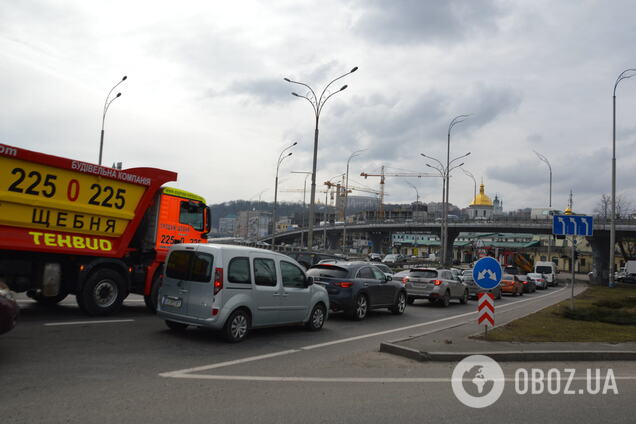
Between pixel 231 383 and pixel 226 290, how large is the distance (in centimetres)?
262

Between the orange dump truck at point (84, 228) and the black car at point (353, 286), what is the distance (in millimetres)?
3845

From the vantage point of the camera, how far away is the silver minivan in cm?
882

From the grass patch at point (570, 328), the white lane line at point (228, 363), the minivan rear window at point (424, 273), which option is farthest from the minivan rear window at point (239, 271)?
the minivan rear window at point (424, 273)

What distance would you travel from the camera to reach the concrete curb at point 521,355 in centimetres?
838

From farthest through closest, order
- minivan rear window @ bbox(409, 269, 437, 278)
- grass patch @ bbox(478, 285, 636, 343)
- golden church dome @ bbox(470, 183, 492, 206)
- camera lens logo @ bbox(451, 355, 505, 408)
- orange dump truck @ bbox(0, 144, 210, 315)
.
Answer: golden church dome @ bbox(470, 183, 492, 206) < minivan rear window @ bbox(409, 269, 437, 278) < grass patch @ bbox(478, 285, 636, 343) < orange dump truck @ bbox(0, 144, 210, 315) < camera lens logo @ bbox(451, 355, 505, 408)

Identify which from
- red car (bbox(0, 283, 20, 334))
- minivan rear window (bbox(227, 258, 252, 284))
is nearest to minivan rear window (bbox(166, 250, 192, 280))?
minivan rear window (bbox(227, 258, 252, 284))

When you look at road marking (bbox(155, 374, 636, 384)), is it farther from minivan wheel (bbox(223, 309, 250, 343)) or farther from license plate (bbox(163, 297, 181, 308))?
license plate (bbox(163, 297, 181, 308))

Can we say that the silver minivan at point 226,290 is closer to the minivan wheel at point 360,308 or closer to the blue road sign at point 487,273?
the minivan wheel at point 360,308

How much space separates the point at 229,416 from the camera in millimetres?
5109

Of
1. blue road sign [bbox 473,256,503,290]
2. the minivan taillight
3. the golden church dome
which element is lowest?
the minivan taillight

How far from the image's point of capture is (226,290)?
8.87 meters

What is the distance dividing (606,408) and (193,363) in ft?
17.5

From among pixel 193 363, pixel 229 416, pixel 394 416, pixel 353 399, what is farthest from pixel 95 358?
pixel 394 416

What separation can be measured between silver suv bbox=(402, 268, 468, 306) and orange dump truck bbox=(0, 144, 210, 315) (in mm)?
10153
